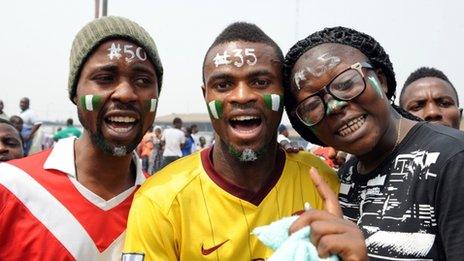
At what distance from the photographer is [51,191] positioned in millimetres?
2717

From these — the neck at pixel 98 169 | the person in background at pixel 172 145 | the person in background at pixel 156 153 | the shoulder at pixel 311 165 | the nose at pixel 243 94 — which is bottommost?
the person in background at pixel 156 153

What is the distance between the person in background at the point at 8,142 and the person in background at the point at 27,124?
5177 millimetres

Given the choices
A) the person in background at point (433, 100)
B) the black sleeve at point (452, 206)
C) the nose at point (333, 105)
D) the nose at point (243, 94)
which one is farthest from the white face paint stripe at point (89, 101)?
the person in background at point (433, 100)

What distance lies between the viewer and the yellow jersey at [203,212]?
2.47 metres

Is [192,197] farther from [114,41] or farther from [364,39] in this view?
[364,39]

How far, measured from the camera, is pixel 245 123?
9.07ft

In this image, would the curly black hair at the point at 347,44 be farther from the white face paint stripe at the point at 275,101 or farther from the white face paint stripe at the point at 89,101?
the white face paint stripe at the point at 89,101

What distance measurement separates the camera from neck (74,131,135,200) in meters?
2.89

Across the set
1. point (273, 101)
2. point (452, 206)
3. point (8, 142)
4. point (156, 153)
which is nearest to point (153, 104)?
point (273, 101)

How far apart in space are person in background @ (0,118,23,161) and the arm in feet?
5.81

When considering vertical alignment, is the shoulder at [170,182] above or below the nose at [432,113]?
below

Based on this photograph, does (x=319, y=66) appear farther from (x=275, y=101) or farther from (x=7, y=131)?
(x=7, y=131)

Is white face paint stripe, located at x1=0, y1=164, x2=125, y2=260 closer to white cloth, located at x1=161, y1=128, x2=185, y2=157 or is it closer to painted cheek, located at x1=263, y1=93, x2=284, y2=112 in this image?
painted cheek, located at x1=263, y1=93, x2=284, y2=112

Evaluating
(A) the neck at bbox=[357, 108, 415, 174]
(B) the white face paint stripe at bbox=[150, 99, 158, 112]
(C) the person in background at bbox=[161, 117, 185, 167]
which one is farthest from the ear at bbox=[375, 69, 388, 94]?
(C) the person in background at bbox=[161, 117, 185, 167]
